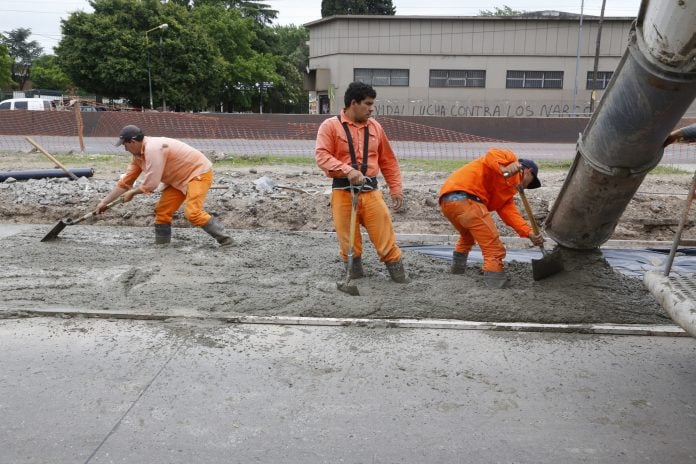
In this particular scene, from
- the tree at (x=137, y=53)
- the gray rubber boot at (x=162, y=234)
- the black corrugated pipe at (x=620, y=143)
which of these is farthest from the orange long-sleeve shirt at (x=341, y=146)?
the tree at (x=137, y=53)

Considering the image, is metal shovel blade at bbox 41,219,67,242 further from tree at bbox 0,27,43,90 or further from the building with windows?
tree at bbox 0,27,43,90

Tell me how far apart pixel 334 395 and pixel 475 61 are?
118 ft

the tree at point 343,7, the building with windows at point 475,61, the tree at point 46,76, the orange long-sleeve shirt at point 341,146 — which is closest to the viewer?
the orange long-sleeve shirt at point 341,146

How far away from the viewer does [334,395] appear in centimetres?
356

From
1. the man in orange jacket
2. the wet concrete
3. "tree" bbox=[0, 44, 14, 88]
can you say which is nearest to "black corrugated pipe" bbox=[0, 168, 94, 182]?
the wet concrete

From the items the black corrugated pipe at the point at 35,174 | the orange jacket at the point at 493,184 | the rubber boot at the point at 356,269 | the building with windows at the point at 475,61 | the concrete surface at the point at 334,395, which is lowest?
the concrete surface at the point at 334,395

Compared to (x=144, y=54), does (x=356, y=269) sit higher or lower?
lower

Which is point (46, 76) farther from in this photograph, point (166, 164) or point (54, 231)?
point (166, 164)

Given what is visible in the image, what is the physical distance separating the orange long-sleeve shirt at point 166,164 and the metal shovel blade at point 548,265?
12.0 feet

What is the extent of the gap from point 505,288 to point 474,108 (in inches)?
1305

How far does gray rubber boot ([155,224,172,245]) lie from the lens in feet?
22.6

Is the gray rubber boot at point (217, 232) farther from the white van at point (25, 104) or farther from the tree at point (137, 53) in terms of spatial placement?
the tree at point (137, 53)

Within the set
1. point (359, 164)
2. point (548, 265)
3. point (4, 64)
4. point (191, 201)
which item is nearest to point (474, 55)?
point (191, 201)

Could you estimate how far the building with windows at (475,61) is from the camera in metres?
36.5
